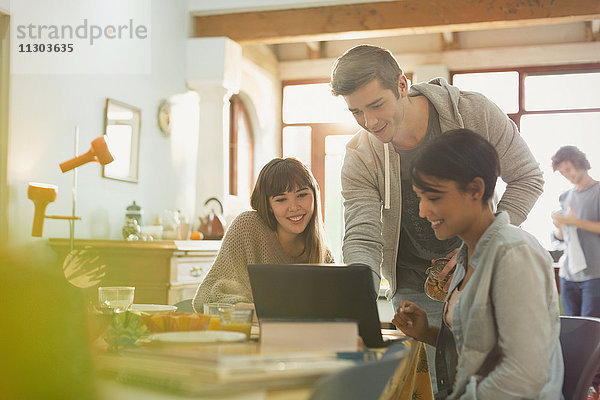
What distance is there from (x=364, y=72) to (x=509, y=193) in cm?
53

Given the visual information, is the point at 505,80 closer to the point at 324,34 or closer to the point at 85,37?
the point at 324,34

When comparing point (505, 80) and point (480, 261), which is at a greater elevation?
point (505, 80)

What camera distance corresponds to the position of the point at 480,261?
1181 millimetres

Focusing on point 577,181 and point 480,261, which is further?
point 577,181

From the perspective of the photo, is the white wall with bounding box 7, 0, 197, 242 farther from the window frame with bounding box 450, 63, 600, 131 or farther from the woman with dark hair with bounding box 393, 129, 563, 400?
the window frame with bounding box 450, 63, 600, 131

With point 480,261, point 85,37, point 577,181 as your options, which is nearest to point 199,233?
point 85,37

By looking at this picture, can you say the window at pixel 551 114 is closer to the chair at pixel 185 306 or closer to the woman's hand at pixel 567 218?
the woman's hand at pixel 567 218

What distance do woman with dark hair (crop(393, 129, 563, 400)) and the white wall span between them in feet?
6.44

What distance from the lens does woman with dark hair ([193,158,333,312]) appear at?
2.20 m

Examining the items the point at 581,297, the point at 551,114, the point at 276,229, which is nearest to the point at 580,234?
the point at 581,297

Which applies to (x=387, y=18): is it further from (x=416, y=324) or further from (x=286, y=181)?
(x=416, y=324)

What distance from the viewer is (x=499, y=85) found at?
663 cm

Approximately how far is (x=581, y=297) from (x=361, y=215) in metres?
3.05

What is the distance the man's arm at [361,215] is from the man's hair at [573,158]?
8.83 feet
